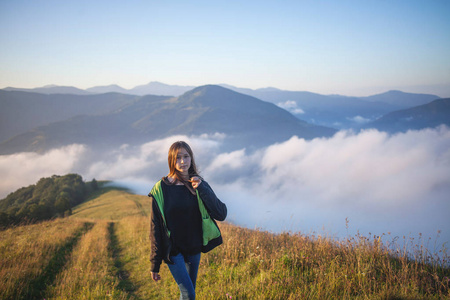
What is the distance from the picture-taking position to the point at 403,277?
4.25 metres

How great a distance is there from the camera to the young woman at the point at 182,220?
3.07m

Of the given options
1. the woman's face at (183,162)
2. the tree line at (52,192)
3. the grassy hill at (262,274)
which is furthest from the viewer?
the tree line at (52,192)

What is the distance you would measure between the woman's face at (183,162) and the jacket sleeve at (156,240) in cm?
51

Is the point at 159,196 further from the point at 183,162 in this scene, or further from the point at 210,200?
the point at 210,200

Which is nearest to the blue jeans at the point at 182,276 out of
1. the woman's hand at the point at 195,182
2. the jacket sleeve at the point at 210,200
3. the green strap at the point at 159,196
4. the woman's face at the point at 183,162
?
the green strap at the point at 159,196

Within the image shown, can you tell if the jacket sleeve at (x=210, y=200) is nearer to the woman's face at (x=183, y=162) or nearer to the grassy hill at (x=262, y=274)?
the woman's face at (x=183, y=162)

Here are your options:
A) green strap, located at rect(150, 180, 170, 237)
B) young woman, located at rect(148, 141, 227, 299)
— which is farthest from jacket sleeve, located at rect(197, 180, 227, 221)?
green strap, located at rect(150, 180, 170, 237)

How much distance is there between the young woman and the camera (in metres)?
3.07

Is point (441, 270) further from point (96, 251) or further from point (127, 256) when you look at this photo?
point (96, 251)

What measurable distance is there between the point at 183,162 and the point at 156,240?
104 cm

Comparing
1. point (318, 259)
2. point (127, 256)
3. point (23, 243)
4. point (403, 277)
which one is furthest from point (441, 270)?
point (23, 243)

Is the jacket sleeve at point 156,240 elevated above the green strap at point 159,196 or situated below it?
below

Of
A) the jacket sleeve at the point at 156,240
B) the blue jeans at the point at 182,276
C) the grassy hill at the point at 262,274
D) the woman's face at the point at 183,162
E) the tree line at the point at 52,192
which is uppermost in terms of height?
the woman's face at the point at 183,162

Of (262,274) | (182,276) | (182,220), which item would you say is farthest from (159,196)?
(262,274)
